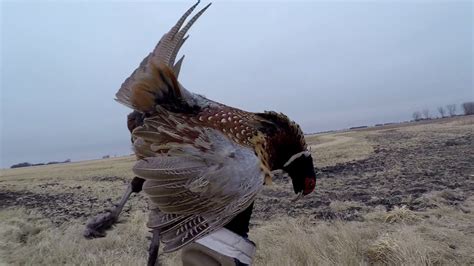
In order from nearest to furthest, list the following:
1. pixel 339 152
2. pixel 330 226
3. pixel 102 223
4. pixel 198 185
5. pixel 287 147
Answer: pixel 198 185 → pixel 287 147 → pixel 102 223 → pixel 330 226 → pixel 339 152

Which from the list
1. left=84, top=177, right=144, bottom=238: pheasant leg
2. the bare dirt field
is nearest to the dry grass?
the bare dirt field

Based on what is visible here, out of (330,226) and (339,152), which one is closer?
(330,226)

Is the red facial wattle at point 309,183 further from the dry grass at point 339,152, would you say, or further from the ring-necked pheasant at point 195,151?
the dry grass at point 339,152

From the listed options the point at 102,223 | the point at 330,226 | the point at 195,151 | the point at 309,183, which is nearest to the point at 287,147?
the point at 309,183

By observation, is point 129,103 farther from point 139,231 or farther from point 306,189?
point 139,231

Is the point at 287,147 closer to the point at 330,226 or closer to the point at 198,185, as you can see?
the point at 198,185

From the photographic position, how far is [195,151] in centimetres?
193

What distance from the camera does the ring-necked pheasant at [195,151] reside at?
1.89m

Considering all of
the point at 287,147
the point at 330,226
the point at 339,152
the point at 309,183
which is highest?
the point at 287,147

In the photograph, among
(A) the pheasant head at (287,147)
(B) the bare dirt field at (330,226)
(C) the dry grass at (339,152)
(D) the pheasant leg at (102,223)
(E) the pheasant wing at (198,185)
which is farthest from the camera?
(C) the dry grass at (339,152)

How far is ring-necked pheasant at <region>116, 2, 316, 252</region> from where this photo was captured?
1886mm

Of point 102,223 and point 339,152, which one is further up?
point 102,223

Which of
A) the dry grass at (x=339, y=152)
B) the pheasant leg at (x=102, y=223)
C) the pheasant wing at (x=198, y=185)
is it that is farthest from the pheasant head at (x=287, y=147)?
the dry grass at (x=339, y=152)

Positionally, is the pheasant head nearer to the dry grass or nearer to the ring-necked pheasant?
the ring-necked pheasant
